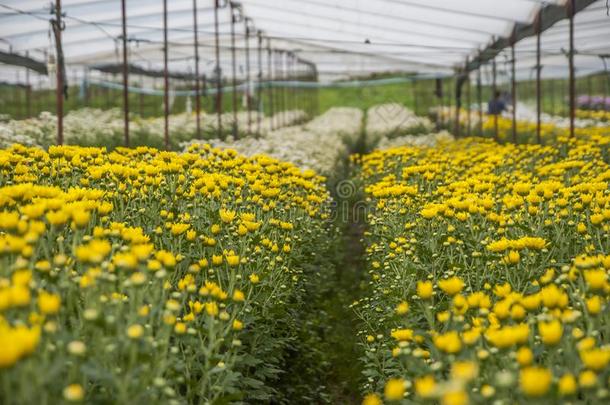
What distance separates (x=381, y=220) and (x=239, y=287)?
1.78 m

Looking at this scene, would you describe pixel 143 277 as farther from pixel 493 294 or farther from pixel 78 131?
pixel 78 131

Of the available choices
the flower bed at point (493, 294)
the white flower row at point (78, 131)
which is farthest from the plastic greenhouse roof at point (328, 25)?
the flower bed at point (493, 294)

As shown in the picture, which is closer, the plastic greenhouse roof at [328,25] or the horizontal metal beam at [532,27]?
the horizontal metal beam at [532,27]

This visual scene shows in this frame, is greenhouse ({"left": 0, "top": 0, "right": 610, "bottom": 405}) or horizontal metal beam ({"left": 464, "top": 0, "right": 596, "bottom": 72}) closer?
greenhouse ({"left": 0, "top": 0, "right": 610, "bottom": 405})

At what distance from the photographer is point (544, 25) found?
943 centimetres

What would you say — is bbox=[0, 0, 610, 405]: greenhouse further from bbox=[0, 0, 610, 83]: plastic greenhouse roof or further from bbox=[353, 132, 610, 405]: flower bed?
bbox=[0, 0, 610, 83]: plastic greenhouse roof

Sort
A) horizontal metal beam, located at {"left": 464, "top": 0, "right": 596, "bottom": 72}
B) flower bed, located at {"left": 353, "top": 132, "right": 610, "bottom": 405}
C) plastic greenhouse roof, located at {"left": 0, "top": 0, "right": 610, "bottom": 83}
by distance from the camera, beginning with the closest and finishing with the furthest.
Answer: flower bed, located at {"left": 353, "top": 132, "right": 610, "bottom": 405}, horizontal metal beam, located at {"left": 464, "top": 0, "right": 596, "bottom": 72}, plastic greenhouse roof, located at {"left": 0, "top": 0, "right": 610, "bottom": 83}

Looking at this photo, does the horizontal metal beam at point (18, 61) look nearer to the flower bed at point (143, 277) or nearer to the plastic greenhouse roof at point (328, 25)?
the plastic greenhouse roof at point (328, 25)

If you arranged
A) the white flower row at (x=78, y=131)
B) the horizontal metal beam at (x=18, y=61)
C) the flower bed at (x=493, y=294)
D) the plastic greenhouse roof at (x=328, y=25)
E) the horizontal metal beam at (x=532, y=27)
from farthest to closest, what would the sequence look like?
Answer: 1. the plastic greenhouse roof at (x=328, y=25)
2. the horizontal metal beam at (x=18, y=61)
3. the horizontal metal beam at (x=532, y=27)
4. the white flower row at (x=78, y=131)
5. the flower bed at (x=493, y=294)

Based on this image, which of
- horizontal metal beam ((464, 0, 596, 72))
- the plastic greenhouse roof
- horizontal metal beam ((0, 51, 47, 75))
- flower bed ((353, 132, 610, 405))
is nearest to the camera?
flower bed ((353, 132, 610, 405))

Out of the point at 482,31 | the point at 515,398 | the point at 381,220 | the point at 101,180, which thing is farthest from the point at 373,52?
the point at 515,398

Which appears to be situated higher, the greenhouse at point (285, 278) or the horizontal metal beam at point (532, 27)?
the horizontal metal beam at point (532, 27)

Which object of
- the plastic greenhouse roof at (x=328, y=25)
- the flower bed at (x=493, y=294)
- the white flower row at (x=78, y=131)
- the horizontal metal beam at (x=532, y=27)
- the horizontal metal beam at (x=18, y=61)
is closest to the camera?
the flower bed at (x=493, y=294)

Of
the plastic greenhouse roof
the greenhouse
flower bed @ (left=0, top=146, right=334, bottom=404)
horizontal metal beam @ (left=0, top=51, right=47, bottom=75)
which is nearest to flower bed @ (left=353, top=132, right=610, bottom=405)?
the greenhouse
